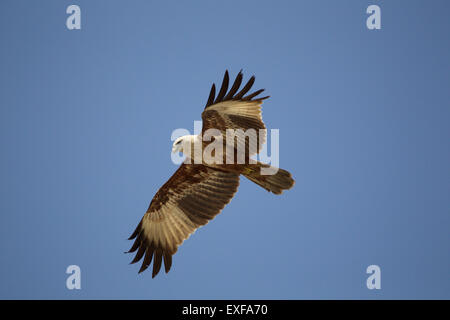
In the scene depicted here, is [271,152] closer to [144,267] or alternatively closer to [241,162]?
[241,162]

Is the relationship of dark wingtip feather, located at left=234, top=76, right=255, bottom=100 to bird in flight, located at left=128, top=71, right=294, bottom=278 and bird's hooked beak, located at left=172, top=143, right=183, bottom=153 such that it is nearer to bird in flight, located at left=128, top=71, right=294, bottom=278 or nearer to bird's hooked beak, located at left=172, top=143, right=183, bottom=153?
bird in flight, located at left=128, top=71, right=294, bottom=278

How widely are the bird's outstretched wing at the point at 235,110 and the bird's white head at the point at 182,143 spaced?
0.96 ft

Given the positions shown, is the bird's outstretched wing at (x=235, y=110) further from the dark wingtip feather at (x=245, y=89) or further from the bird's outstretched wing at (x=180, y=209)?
the bird's outstretched wing at (x=180, y=209)

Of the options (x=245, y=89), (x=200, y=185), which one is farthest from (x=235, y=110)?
(x=200, y=185)

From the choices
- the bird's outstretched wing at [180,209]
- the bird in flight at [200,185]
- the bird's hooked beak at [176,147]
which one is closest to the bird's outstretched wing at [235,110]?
the bird in flight at [200,185]

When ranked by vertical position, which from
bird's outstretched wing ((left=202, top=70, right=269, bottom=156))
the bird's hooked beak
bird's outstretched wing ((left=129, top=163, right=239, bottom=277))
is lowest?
bird's outstretched wing ((left=129, top=163, right=239, bottom=277))

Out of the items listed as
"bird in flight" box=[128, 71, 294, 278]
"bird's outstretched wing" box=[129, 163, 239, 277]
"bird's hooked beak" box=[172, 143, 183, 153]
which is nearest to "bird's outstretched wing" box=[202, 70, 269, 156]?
"bird in flight" box=[128, 71, 294, 278]

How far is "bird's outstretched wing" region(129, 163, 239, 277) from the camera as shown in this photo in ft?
30.9

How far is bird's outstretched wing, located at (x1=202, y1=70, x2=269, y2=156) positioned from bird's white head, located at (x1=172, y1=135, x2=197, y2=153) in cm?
29

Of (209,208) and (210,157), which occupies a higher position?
(210,157)
